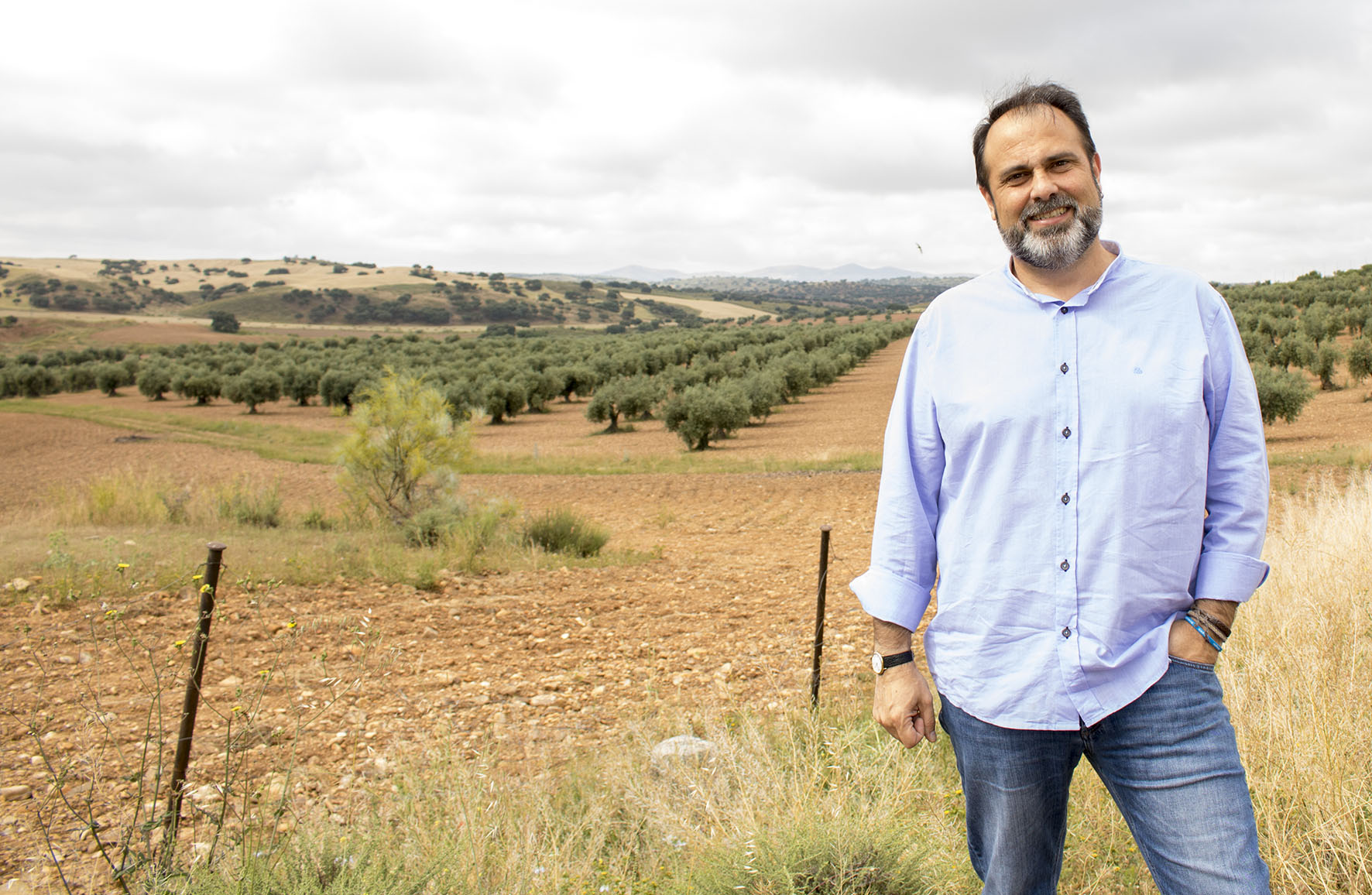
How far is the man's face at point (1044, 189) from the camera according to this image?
2.03 meters

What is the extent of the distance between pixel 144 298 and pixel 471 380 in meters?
99.3

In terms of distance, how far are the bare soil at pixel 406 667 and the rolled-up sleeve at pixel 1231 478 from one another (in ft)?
8.50

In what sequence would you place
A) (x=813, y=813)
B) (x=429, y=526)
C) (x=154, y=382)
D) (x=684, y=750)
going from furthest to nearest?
(x=154, y=382)
(x=429, y=526)
(x=684, y=750)
(x=813, y=813)

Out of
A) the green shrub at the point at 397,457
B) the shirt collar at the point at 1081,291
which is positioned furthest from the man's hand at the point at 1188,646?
the green shrub at the point at 397,457

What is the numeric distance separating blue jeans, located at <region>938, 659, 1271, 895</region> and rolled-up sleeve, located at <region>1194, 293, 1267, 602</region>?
0.21 m

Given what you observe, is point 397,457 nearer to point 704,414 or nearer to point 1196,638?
point 1196,638

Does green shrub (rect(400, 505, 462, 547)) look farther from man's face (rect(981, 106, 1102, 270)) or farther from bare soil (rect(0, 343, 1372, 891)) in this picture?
man's face (rect(981, 106, 1102, 270))

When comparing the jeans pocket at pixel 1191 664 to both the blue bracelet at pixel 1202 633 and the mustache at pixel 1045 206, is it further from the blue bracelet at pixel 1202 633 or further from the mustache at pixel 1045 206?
the mustache at pixel 1045 206

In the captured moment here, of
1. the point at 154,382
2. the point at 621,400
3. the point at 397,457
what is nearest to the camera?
the point at 397,457

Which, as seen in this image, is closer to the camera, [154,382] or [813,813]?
[813,813]

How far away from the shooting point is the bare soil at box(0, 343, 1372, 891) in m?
4.17

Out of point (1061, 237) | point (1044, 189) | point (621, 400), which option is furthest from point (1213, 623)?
point (621, 400)

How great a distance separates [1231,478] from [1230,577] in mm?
225

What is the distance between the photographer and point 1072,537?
1.93 meters
